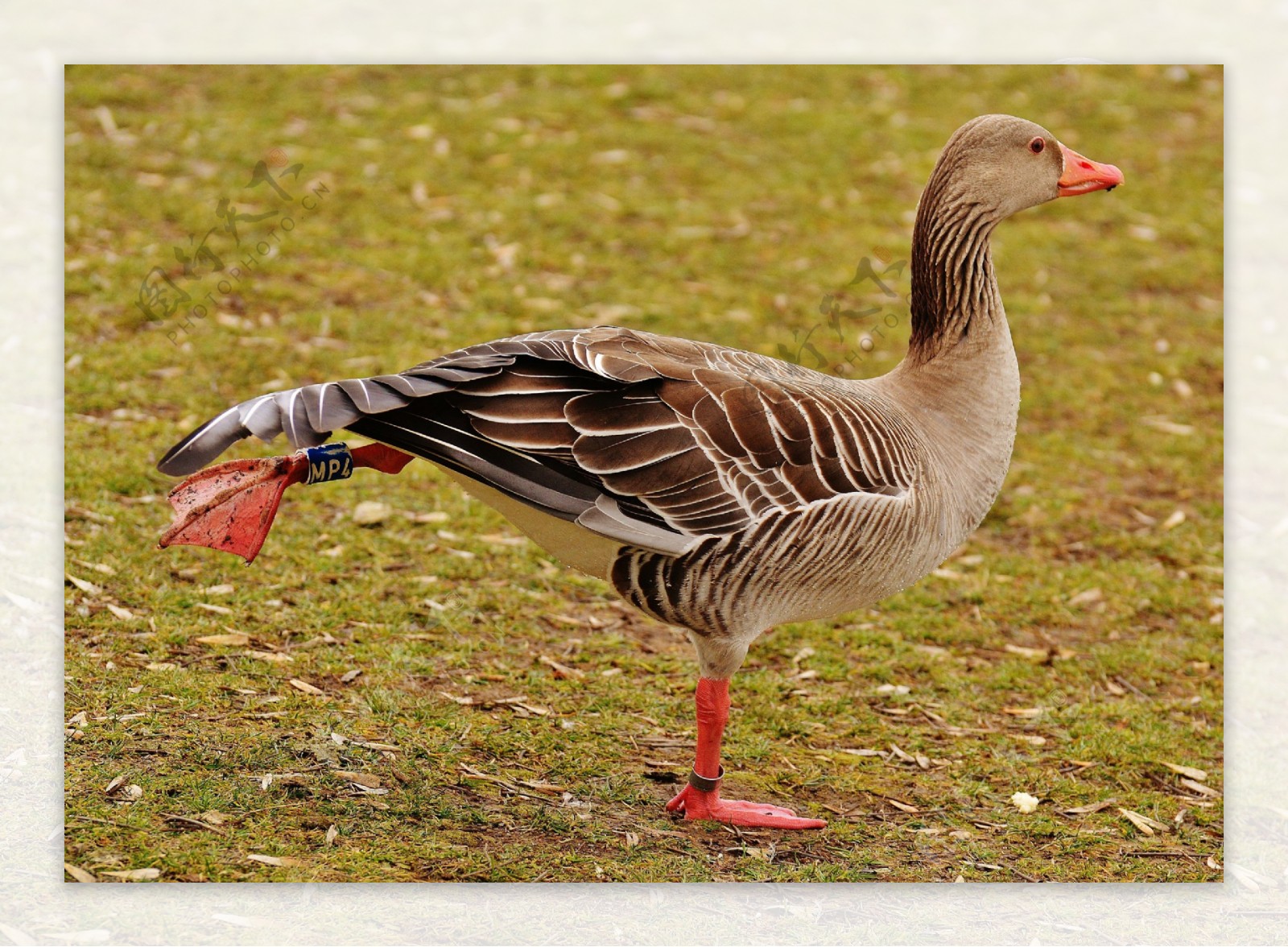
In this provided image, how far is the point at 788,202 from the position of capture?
9.58 metres

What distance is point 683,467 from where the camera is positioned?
4.01m

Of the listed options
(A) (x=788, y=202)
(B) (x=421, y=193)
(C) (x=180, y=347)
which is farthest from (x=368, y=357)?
(A) (x=788, y=202)

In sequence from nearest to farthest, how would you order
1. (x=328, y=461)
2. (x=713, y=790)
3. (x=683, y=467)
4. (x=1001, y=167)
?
(x=683, y=467) < (x=328, y=461) < (x=713, y=790) < (x=1001, y=167)

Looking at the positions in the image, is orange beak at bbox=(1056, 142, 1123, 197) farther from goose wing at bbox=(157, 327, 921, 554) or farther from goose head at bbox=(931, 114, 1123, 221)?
goose wing at bbox=(157, 327, 921, 554)

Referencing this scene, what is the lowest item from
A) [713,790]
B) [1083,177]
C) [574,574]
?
[713,790]

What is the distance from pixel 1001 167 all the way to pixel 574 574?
255cm

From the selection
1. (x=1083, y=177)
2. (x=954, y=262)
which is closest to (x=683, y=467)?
(x=954, y=262)

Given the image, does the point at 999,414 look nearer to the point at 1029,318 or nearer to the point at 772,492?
the point at 772,492

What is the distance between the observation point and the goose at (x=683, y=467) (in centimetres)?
396

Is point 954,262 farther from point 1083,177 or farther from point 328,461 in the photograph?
point 328,461

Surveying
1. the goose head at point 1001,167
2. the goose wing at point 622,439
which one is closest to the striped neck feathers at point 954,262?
the goose head at point 1001,167

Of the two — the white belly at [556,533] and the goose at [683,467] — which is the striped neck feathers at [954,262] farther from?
the white belly at [556,533]

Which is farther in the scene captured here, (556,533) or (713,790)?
(713,790)

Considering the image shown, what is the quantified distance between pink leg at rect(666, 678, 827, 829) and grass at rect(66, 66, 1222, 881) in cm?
6
